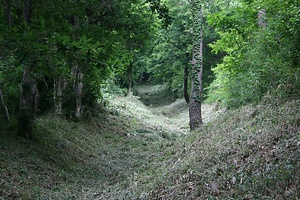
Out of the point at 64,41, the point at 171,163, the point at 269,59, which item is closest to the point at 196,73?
the point at 269,59

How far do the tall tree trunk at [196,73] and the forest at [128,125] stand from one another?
40 millimetres

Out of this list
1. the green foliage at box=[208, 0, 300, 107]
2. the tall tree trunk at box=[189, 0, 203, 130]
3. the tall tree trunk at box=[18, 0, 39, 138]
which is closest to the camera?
the green foliage at box=[208, 0, 300, 107]

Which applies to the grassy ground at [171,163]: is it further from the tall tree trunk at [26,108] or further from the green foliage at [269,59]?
the green foliage at [269,59]

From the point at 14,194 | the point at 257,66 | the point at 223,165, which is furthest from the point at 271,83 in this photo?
the point at 14,194

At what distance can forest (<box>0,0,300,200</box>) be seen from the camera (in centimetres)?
549

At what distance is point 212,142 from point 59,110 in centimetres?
790

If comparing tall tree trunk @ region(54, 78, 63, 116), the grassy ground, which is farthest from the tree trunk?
tall tree trunk @ region(54, 78, 63, 116)

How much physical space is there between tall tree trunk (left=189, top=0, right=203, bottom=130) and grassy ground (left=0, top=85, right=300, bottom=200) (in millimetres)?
2105

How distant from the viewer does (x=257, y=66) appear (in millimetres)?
9484

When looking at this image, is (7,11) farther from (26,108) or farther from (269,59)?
(269,59)

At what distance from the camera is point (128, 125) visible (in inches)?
650

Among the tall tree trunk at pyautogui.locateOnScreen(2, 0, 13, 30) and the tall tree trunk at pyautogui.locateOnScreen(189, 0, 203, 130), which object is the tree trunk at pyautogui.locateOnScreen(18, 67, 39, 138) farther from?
the tall tree trunk at pyautogui.locateOnScreen(189, 0, 203, 130)

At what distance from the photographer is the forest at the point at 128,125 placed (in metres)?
5.49

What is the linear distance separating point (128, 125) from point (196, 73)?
18.0ft
